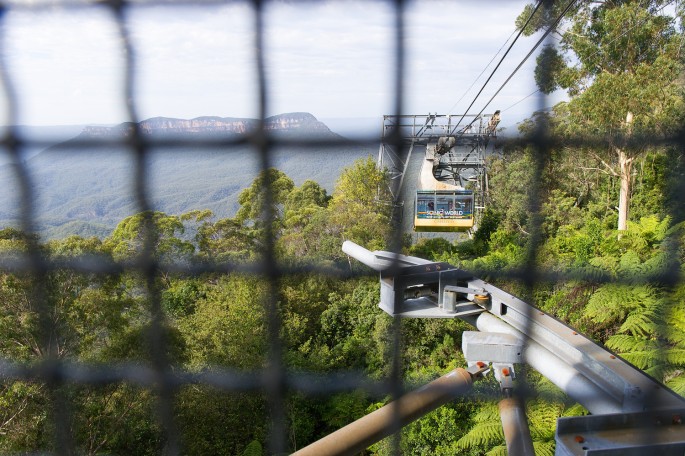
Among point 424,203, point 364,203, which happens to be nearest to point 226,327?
point 424,203

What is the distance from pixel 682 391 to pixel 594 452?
206 centimetres

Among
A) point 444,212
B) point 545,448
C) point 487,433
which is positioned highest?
point 444,212

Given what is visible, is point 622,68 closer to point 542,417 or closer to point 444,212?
point 444,212

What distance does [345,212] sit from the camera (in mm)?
2283

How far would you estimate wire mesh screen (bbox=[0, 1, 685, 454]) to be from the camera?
618 millimetres

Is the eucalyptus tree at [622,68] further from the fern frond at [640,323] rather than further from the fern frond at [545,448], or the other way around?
the fern frond at [545,448]

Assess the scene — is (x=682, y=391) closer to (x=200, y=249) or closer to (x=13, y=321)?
(x=200, y=249)

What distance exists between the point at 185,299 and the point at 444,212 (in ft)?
12.2

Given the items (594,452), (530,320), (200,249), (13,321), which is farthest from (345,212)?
(13,321)

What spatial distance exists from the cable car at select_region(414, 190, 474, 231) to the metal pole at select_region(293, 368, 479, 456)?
5.37 ft

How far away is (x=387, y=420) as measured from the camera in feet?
2.19

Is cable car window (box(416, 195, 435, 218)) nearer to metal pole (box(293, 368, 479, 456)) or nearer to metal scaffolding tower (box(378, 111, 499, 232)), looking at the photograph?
metal scaffolding tower (box(378, 111, 499, 232))

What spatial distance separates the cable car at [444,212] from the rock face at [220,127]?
1.74 m

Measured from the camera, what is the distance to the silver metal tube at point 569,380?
660 millimetres
